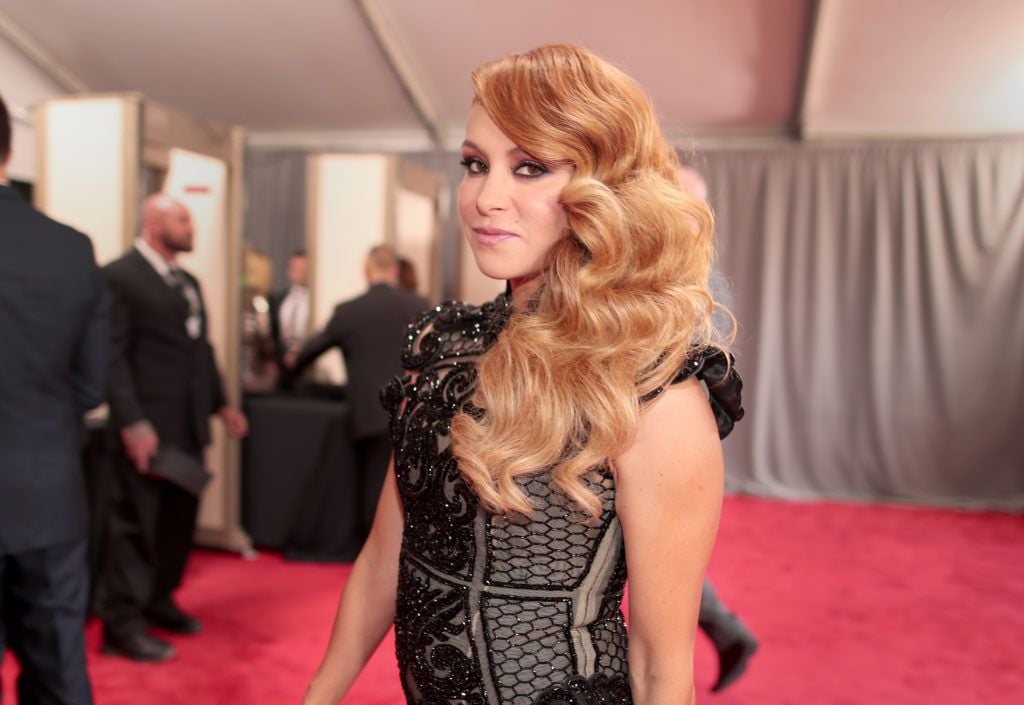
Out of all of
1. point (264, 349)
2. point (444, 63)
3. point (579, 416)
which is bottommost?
point (264, 349)

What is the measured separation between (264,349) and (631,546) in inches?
177

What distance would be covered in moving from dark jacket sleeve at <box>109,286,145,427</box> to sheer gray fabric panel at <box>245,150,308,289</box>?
4.45m

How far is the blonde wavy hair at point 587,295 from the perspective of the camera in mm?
937

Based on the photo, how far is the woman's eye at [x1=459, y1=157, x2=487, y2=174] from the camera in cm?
100

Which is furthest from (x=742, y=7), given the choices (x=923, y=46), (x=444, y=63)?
(x=444, y=63)

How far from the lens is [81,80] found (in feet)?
21.6

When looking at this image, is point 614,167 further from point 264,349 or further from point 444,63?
point 444,63

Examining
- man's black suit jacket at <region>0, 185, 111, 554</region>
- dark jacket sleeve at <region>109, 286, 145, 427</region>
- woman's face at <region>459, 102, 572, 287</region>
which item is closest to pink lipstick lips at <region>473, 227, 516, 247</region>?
woman's face at <region>459, 102, 572, 287</region>

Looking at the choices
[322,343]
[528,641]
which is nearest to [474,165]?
[528,641]

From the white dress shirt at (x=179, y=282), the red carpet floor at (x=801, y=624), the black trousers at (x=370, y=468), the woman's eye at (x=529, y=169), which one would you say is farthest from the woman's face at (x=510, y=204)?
the black trousers at (x=370, y=468)

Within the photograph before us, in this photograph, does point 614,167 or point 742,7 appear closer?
point 614,167

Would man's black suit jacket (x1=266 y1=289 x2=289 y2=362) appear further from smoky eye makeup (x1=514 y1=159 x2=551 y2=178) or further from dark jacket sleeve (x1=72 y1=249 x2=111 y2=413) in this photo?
smoky eye makeup (x1=514 y1=159 x2=551 y2=178)

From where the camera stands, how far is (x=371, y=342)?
159 inches

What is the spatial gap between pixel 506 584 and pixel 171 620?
2.73 m
